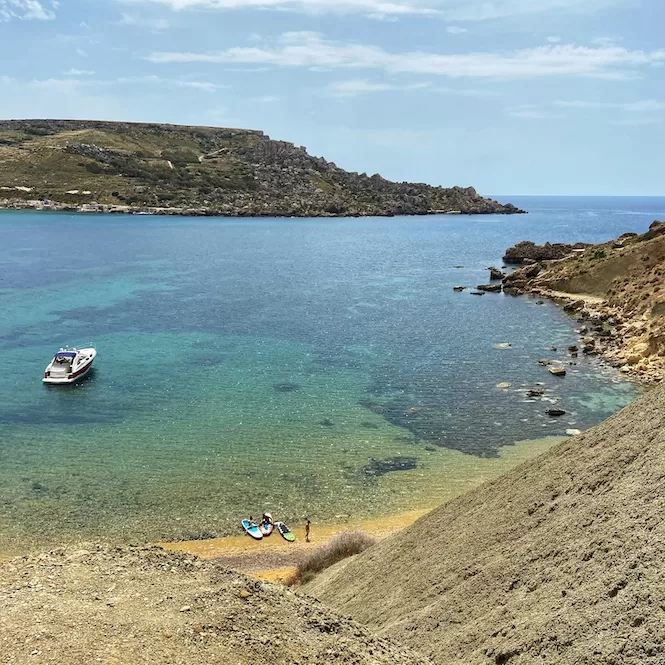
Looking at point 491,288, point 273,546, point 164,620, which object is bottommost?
point 273,546

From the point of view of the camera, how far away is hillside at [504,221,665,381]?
147ft

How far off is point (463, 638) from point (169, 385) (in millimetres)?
32647

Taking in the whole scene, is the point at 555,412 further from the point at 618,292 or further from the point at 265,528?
the point at 618,292

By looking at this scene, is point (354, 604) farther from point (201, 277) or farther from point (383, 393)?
point (201, 277)

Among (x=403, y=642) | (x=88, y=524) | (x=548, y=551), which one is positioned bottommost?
(x=88, y=524)

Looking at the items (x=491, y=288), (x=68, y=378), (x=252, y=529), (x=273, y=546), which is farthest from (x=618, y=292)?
(x=273, y=546)

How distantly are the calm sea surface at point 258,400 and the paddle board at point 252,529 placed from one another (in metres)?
0.92

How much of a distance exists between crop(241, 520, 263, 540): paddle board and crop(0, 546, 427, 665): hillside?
10206 mm

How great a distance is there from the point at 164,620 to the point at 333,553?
30.3 ft

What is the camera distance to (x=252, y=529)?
23062 mm

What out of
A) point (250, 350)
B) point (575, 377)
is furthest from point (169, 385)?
point (575, 377)

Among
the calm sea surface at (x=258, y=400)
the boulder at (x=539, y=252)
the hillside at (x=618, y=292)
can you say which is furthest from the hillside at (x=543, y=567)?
the boulder at (x=539, y=252)

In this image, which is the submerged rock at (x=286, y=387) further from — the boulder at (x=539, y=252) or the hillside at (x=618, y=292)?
the boulder at (x=539, y=252)

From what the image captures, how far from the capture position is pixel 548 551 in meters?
10.6
